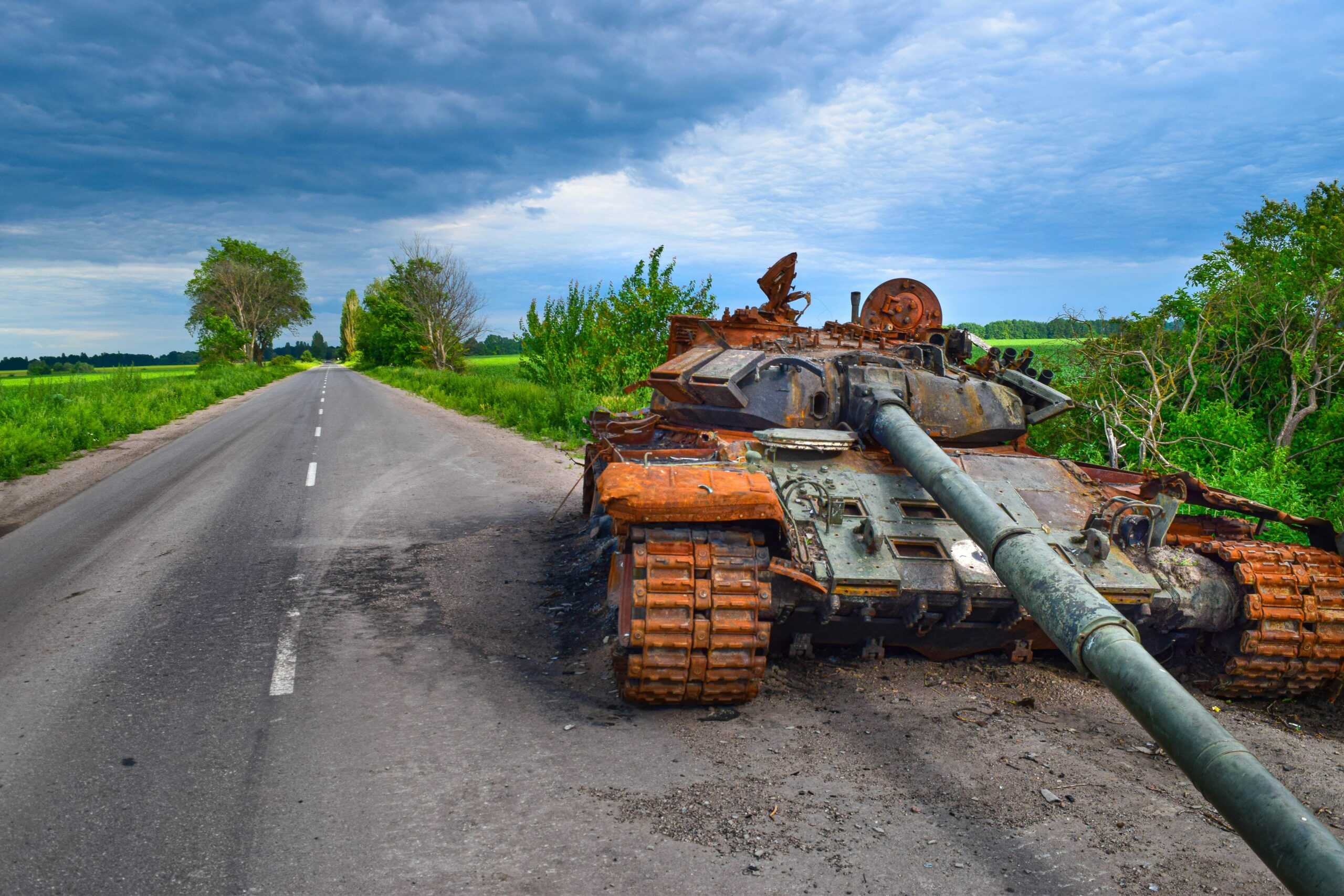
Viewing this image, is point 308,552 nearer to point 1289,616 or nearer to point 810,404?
point 810,404

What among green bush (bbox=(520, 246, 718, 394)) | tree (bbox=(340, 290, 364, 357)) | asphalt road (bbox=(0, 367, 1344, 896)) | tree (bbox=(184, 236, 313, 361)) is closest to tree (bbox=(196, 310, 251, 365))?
tree (bbox=(184, 236, 313, 361))

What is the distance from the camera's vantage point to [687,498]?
452 cm

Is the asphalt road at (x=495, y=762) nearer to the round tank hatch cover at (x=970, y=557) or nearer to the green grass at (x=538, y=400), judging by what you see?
the round tank hatch cover at (x=970, y=557)

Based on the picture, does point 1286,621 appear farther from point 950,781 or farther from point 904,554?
point 950,781

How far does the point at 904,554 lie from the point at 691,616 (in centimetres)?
138

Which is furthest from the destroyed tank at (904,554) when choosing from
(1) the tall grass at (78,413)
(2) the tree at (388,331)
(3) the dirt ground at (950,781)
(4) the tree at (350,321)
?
(4) the tree at (350,321)

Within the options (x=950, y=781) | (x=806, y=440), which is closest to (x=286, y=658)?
(x=806, y=440)

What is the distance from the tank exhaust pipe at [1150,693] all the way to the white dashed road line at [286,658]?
13.1ft

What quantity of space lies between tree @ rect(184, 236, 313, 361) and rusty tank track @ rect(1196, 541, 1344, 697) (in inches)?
2791

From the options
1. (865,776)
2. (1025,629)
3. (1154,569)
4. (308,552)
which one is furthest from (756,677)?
(308,552)

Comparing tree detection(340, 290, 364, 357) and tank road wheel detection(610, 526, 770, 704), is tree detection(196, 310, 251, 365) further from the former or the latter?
tank road wheel detection(610, 526, 770, 704)

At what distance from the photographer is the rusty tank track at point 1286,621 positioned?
16.1ft

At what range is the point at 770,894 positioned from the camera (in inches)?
129

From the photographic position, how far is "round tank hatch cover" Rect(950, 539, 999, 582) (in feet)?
16.0
